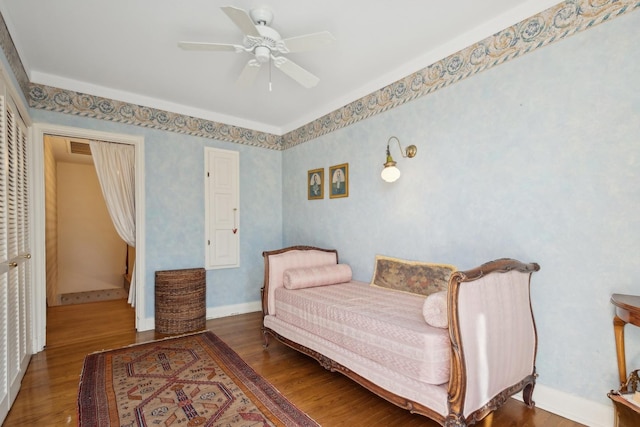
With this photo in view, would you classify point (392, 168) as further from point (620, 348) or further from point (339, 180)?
point (620, 348)

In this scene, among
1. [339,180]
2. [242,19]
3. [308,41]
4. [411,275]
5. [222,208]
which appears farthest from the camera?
[222,208]

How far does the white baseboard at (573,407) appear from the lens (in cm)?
176

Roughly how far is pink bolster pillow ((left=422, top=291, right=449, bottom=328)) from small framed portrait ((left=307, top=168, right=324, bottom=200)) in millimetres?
2363

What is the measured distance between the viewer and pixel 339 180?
3.67 metres

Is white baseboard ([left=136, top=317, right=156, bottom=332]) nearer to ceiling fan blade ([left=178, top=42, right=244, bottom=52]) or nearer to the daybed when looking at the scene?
the daybed

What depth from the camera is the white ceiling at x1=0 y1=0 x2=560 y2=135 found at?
2.11 metres

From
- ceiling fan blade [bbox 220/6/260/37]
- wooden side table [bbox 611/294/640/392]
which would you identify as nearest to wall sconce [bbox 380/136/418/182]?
ceiling fan blade [bbox 220/6/260/37]

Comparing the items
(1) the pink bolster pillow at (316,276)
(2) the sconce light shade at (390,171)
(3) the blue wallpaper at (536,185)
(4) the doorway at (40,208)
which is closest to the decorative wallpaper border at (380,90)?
(3) the blue wallpaper at (536,185)

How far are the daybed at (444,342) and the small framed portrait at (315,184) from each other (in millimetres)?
1696

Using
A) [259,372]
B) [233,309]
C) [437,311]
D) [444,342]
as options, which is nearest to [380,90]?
[437,311]

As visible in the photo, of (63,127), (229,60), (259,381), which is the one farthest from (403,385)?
(63,127)

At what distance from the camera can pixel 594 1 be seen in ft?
5.98

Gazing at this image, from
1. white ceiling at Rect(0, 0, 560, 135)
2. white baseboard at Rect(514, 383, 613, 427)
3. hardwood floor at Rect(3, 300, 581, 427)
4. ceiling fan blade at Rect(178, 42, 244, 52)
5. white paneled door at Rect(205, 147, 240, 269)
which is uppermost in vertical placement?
white ceiling at Rect(0, 0, 560, 135)

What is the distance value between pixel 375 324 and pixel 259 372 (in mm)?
1182
